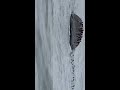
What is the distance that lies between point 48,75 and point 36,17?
22 cm

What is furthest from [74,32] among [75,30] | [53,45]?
[53,45]

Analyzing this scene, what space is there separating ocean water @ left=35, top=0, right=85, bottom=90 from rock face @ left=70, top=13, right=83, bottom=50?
2 cm

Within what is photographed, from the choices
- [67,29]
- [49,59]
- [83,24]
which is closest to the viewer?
[49,59]

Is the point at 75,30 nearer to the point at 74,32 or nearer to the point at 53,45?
the point at 74,32

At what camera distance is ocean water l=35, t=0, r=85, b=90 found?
125 cm

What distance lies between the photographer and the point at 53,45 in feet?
4.09

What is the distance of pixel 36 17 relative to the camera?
1.34m

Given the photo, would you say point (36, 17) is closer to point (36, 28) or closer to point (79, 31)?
point (36, 28)

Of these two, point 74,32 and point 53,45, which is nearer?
point 53,45

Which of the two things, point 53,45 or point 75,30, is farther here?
point 75,30

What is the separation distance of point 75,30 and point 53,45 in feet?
0.57

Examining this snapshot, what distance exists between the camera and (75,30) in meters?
1.39

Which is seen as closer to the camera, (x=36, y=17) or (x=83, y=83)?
(x=36, y=17)

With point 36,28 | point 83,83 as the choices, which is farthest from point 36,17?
point 83,83
